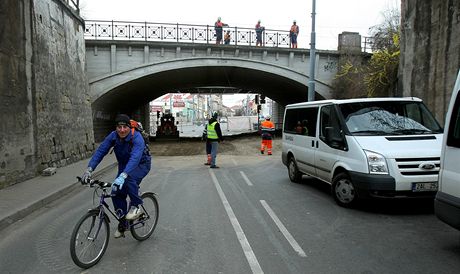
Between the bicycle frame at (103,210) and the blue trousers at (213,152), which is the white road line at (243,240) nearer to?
the bicycle frame at (103,210)

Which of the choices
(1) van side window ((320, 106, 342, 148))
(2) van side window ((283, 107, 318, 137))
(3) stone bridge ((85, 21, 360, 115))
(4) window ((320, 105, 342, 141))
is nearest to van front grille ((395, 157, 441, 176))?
(1) van side window ((320, 106, 342, 148))

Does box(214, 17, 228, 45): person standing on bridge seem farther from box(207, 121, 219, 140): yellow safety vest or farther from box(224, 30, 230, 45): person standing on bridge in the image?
box(207, 121, 219, 140): yellow safety vest

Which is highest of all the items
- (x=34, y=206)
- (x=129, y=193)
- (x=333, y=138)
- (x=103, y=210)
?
(x=333, y=138)

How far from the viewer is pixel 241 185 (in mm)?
9578

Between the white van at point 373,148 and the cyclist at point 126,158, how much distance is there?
362cm

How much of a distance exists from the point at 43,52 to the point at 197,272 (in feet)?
33.4

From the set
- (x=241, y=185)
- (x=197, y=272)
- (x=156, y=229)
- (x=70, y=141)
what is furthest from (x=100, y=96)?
(x=197, y=272)

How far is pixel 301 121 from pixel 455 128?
5150 millimetres

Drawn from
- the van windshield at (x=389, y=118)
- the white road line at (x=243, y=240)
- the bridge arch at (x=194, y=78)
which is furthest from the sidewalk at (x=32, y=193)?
the bridge arch at (x=194, y=78)

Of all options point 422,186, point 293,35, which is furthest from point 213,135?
point 293,35

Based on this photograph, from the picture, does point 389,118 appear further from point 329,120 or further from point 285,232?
point 285,232

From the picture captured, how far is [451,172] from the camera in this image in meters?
4.17

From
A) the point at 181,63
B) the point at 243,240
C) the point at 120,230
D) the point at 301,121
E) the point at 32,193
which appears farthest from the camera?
the point at 181,63

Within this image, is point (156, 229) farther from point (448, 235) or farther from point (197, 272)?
point (448, 235)
